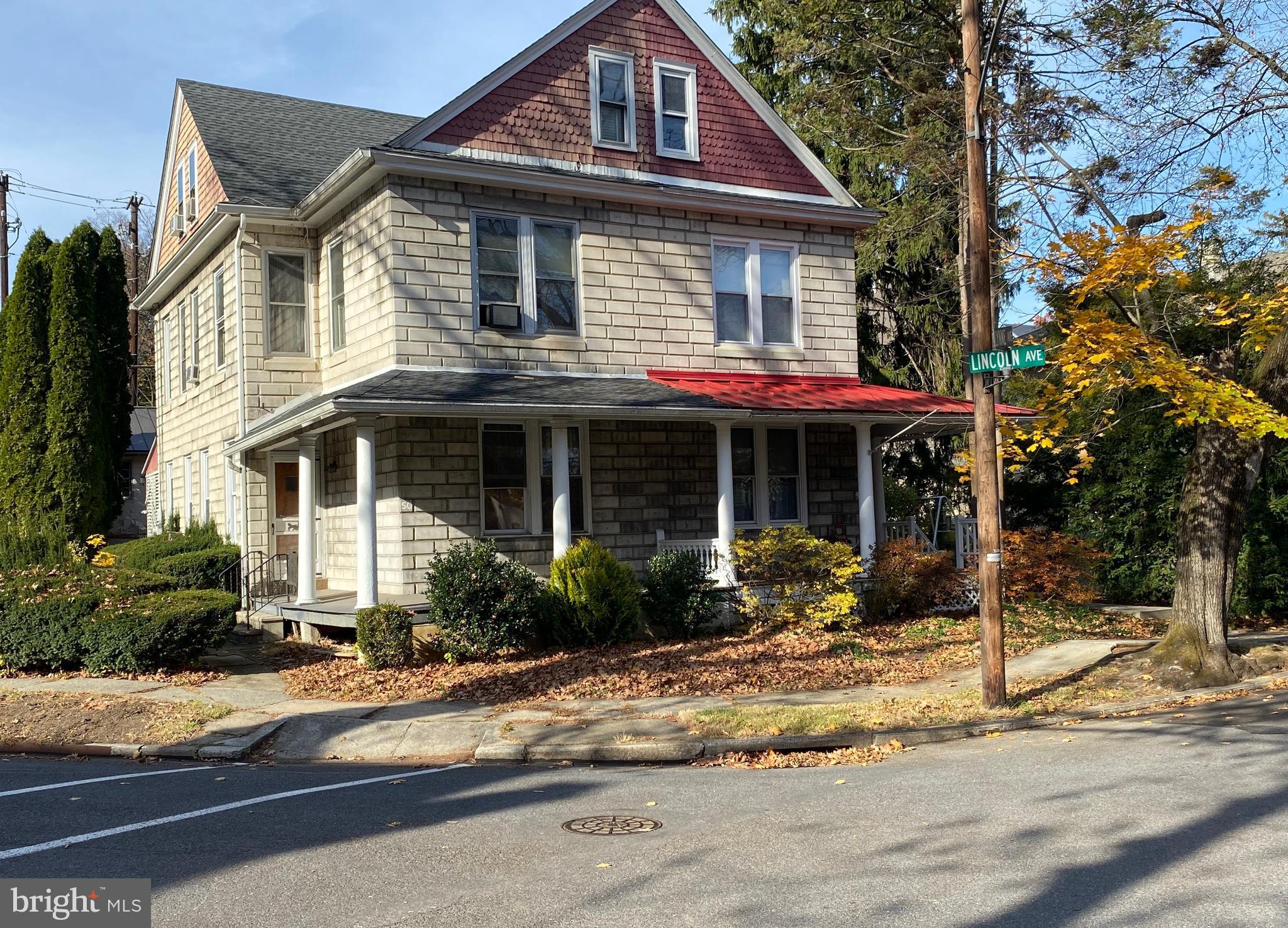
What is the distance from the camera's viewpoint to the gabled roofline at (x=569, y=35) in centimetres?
1627

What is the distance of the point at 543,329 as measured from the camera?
1703 cm

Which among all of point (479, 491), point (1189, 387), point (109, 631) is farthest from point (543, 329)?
point (1189, 387)

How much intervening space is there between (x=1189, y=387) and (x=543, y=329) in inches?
362

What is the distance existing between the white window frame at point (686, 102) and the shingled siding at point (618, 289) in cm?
107

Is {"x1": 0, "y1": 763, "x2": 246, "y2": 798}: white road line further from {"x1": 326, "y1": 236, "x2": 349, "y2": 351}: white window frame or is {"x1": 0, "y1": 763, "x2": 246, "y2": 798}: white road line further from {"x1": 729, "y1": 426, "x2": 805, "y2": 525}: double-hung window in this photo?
{"x1": 729, "y1": 426, "x2": 805, "y2": 525}: double-hung window

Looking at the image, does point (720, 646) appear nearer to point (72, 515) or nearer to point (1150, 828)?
point (1150, 828)

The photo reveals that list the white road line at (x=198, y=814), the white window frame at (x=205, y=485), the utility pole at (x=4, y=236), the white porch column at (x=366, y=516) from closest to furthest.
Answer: the white road line at (x=198, y=814), the white porch column at (x=366, y=516), the white window frame at (x=205, y=485), the utility pole at (x=4, y=236)

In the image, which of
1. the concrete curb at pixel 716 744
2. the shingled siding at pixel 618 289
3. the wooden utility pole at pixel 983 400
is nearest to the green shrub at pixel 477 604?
the shingled siding at pixel 618 289

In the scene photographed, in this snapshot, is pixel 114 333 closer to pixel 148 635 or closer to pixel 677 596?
pixel 148 635

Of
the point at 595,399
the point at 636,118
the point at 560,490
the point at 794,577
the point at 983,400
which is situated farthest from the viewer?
the point at 636,118

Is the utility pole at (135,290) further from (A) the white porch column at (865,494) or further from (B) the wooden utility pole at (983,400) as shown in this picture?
(B) the wooden utility pole at (983,400)

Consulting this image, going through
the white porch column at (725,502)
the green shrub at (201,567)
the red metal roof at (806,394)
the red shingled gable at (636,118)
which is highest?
the red shingled gable at (636,118)

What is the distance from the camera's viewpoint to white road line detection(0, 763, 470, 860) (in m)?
6.48

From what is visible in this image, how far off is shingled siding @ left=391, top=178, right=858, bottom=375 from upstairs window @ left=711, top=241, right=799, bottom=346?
0.70 ft
